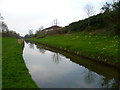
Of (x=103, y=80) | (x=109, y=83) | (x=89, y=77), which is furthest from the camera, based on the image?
(x=89, y=77)

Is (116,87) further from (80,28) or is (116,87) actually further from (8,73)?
(80,28)

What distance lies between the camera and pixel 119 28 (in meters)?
28.5

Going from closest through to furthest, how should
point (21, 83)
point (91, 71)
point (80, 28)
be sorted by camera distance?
1. point (21, 83)
2. point (91, 71)
3. point (80, 28)

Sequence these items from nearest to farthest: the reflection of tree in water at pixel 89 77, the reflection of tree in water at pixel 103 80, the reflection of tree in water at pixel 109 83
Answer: the reflection of tree in water at pixel 109 83 → the reflection of tree in water at pixel 103 80 → the reflection of tree in water at pixel 89 77

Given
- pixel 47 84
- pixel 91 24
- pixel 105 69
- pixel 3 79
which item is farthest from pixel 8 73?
pixel 91 24

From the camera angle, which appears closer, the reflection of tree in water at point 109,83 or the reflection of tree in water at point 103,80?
the reflection of tree in water at point 109,83

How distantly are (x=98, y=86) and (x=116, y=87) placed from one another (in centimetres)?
122

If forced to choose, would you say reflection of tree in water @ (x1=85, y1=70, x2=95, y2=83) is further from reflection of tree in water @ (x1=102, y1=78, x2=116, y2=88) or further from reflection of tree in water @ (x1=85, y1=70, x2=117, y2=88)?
reflection of tree in water @ (x1=102, y1=78, x2=116, y2=88)

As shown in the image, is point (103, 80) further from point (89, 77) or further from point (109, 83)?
point (89, 77)

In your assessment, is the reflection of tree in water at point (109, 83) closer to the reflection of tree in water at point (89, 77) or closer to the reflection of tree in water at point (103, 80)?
the reflection of tree in water at point (103, 80)

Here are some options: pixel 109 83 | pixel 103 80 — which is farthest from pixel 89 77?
pixel 109 83

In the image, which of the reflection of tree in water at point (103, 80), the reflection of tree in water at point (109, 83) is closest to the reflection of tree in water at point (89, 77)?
the reflection of tree in water at point (103, 80)

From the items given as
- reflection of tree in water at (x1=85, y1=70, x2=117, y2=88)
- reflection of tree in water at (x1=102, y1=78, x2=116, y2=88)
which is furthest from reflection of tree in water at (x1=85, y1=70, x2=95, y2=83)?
reflection of tree in water at (x1=102, y1=78, x2=116, y2=88)

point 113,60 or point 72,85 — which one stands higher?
point 113,60
